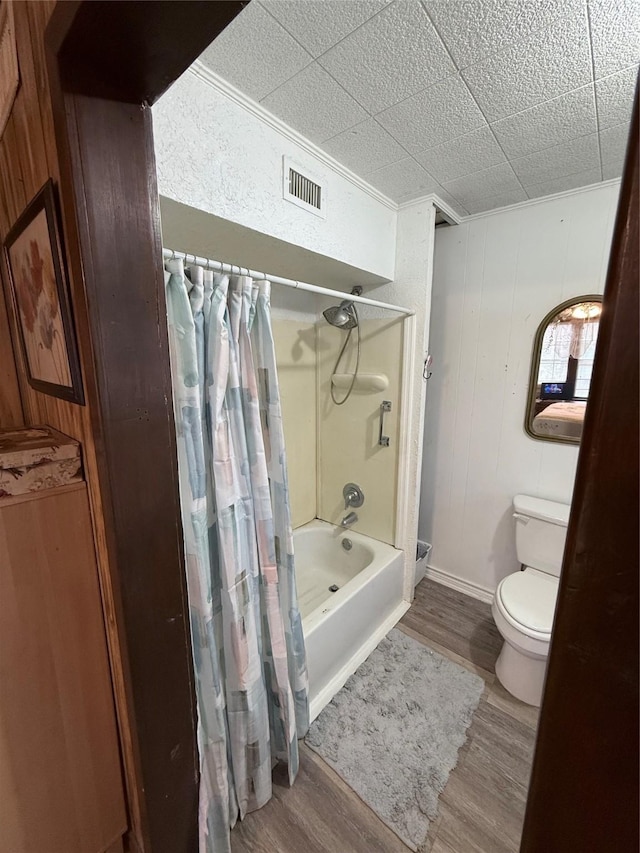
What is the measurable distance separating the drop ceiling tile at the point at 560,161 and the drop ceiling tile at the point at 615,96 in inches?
3.7

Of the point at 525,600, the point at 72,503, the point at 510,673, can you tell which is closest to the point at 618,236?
the point at 72,503

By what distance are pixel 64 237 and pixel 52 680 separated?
964 millimetres

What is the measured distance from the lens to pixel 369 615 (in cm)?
187

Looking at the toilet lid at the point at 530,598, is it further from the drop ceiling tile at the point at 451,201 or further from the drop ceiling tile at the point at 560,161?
the drop ceiling tile at the point at 451,201

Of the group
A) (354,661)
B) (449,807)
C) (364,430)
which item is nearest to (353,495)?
(364,430)

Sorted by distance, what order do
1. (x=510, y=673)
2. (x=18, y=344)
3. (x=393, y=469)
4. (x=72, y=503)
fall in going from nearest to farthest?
(x=72, y=503)
(x=18, y=344)
(x=510, y=673)
(x=393, y=469)

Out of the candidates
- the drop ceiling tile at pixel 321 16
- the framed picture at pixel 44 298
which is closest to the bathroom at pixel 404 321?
the drop ceiling tile at pixel 321 16

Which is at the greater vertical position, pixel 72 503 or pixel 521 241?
pixel 521 241

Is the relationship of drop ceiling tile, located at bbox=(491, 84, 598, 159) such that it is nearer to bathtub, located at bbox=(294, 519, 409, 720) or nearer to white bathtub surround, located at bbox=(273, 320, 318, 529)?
white bathtub surround, located at bbox=(273, 320, 318, 529)

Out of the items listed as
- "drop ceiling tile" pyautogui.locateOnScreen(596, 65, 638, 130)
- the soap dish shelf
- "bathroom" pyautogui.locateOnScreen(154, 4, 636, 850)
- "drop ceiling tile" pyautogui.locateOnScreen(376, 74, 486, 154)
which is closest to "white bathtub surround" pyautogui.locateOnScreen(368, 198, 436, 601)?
"bathroom" pyautogui.locateOnScreen(154, 4, 636, 850)

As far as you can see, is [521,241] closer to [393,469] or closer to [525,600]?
[393,469]

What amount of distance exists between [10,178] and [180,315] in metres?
0.53

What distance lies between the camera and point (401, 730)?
4.82ft

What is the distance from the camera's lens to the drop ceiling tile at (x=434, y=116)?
3.73 feet
